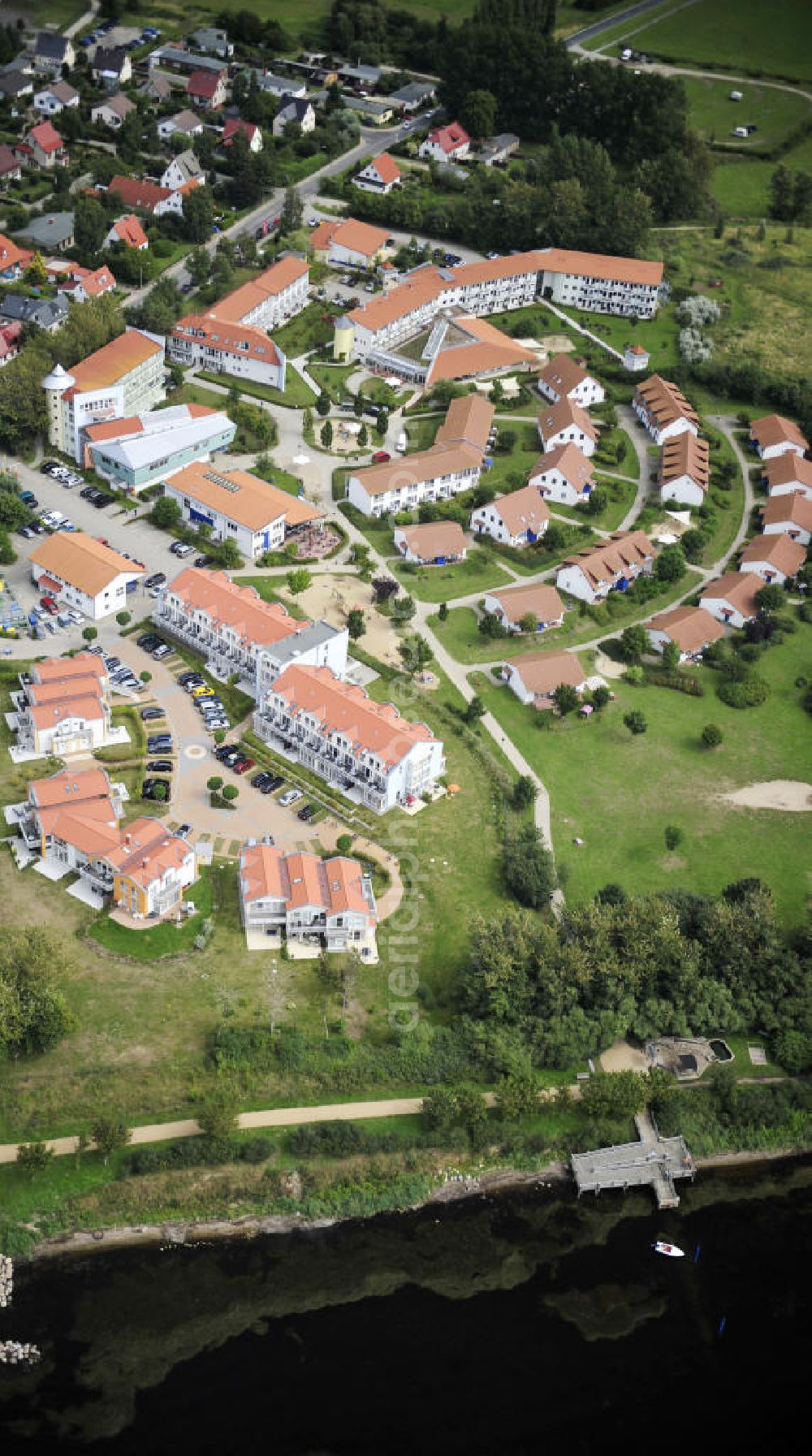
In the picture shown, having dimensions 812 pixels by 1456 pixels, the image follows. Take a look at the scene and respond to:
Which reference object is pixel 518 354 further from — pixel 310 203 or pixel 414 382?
pixel 310 203

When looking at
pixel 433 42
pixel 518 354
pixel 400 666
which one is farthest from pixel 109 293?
pixel 433 42

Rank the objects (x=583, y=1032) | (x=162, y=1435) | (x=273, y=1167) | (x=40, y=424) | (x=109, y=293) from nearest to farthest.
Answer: (x=162, y=1435)
(x=273, y=1167)
(x=583, y=1032)
(x=40, y=424)
(x=109, y=293)

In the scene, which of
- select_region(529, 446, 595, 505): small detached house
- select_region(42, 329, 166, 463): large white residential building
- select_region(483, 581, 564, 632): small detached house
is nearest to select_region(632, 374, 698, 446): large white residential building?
select_region(529, 446, 595, 505): small detached house

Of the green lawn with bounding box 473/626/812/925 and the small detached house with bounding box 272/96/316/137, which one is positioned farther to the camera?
the small detached house with bounding box 272/96/316/137

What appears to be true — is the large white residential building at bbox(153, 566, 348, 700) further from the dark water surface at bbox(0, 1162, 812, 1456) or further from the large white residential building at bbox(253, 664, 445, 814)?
the dark water surface at bbox(0, 1162, 812, 1456)

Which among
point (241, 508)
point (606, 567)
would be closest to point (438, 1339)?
point (606, 567)

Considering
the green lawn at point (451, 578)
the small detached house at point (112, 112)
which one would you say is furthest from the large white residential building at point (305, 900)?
the small detached house at point (112, 112)
